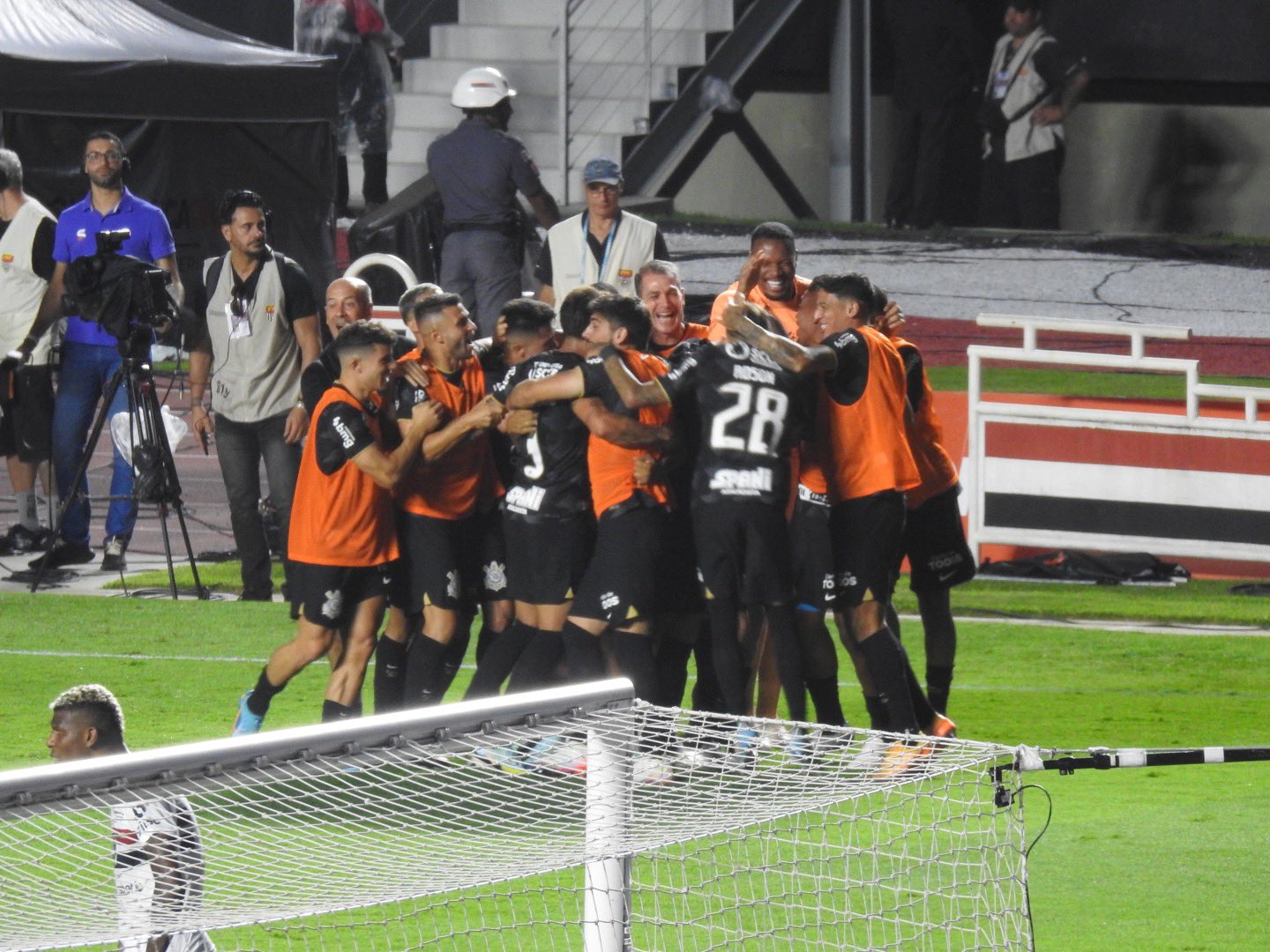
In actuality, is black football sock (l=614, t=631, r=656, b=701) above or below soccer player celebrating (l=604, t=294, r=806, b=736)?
below

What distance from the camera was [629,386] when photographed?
7883mm

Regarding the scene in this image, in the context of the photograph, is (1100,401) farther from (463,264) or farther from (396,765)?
(396,765)

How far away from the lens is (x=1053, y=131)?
23766 mm

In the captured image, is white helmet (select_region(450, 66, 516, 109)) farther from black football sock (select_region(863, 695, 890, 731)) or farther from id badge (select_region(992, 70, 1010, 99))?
id badge (select_region(992, 70, 1010, 99))

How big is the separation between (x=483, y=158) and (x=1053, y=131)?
12013 millimetres

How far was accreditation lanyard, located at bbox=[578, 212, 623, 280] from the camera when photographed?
37.2ft

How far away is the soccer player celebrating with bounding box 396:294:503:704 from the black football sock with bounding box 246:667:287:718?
1.61ft

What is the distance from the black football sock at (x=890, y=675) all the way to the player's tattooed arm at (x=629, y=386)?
1195 mm

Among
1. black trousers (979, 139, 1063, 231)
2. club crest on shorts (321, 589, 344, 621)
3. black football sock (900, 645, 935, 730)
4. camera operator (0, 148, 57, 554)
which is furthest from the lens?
black trousers (979, 139, 1063, 231)

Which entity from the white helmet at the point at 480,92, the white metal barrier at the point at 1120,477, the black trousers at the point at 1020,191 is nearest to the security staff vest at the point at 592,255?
the white helmet at the point at 480,92

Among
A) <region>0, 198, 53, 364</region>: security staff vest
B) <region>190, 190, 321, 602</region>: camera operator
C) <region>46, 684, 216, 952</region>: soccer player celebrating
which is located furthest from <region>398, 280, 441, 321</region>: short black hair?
<region>0, 198, 53, 364</region>: security staff vest

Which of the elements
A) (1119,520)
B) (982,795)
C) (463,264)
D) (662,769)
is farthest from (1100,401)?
(662,769)

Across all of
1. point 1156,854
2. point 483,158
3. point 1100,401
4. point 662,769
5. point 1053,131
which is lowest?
point 1156,854

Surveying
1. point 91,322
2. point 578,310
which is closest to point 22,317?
point 91,322
